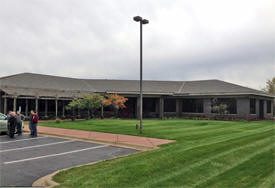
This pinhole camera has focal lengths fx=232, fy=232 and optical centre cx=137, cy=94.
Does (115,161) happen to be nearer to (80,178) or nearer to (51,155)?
(80,178)

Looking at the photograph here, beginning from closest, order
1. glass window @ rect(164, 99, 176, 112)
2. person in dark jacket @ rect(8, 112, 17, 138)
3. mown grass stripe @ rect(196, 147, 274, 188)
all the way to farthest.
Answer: mown grass stripe @ rect(196, 147, 274, 188) → person in dark jacket @ rect(8, 112, 17, 138) → glass window @ rect(164, 99, 176, 112)

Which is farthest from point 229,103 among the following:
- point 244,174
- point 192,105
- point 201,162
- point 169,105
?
point 244,174

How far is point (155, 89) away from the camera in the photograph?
35.8m

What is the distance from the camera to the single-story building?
2816 centimetres

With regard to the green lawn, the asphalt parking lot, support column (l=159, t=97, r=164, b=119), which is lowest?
the asphalt parking lot

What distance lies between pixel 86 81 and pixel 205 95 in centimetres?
1977

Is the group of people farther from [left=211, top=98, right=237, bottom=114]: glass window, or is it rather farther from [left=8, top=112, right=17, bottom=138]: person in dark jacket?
[left=211, top=98, right=237, bottom=114]: glass window

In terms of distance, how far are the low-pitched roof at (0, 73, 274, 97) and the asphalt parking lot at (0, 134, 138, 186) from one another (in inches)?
656

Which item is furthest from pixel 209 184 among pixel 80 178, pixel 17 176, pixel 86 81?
pixel 86 81

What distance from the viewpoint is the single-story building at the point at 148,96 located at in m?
28.2

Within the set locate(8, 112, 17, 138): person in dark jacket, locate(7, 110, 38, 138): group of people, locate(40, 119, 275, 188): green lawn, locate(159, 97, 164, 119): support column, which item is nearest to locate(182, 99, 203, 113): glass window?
locate(159, 97, 164, 119): support column

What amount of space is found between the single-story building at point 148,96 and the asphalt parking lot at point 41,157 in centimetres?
1667

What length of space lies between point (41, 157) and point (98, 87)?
28205mm

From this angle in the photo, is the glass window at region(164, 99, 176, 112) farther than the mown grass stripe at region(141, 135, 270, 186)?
Yes
